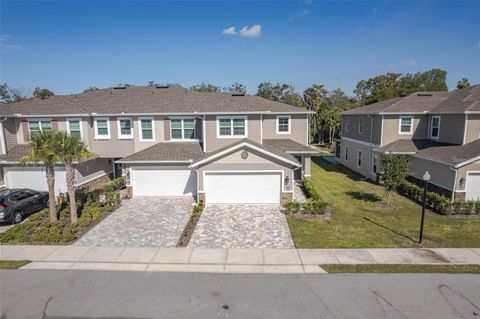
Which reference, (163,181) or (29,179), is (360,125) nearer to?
(163,181)

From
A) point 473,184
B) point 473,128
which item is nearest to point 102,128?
point 473,184

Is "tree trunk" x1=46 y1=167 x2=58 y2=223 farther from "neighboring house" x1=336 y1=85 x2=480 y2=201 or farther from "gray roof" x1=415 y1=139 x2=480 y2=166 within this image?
"gray roof" x1=415 y1=139 x2=480 y2=166

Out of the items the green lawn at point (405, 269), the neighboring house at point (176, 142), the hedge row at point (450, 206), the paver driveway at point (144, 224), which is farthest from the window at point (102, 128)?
the hedge row at point (450, 206)

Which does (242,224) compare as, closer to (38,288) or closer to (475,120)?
(38,288)

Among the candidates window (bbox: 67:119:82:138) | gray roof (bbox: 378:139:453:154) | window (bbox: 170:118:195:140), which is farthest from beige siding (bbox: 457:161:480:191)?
window (bbox: 67:119:82:138)

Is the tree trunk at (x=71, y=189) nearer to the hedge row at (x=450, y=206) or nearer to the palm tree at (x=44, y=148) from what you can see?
the palm tree at (x=44, y=148)

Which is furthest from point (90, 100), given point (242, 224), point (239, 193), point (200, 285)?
point (200, 285)
